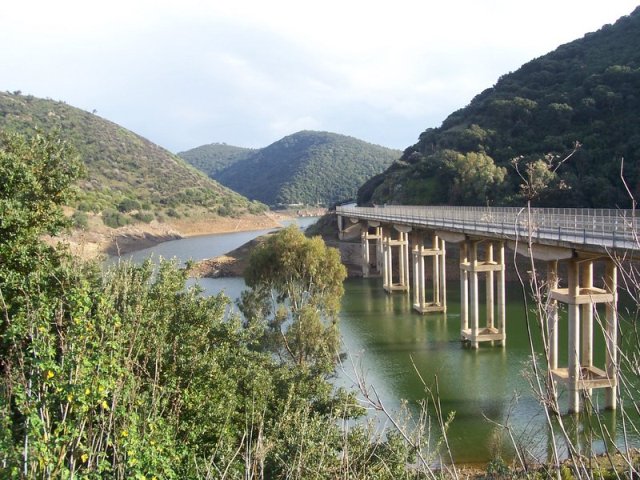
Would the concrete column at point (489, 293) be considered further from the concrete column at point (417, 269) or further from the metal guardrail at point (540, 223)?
the concrete column at point (417, 269)

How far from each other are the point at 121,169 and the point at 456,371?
11027cm

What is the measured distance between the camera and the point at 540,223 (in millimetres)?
21234

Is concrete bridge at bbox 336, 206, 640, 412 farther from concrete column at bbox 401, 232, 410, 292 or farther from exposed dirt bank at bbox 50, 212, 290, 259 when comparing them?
exposed dirt bank at bbox 50, 212, 290, 259

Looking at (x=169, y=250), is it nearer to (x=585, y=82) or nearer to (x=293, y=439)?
(x=585, y=82)

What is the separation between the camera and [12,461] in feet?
19.0

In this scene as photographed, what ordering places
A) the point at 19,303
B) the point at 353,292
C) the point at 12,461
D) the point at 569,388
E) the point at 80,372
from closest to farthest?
the point at 12,461, the point at 80,372, the point at 19,303, the point at 569,388, the point at 353,292

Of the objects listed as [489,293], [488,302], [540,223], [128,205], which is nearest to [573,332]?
[540,223]

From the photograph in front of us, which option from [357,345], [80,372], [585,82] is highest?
[585,82]

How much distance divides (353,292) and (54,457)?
39864 millimetres

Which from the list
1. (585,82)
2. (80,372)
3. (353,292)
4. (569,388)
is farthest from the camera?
Result: (585,82)

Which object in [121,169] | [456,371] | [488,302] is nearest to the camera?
[456,371]

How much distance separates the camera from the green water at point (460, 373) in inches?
621

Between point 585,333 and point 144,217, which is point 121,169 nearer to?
point 144,217

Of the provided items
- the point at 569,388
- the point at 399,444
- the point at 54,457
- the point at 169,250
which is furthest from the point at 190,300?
the point at 169,250
